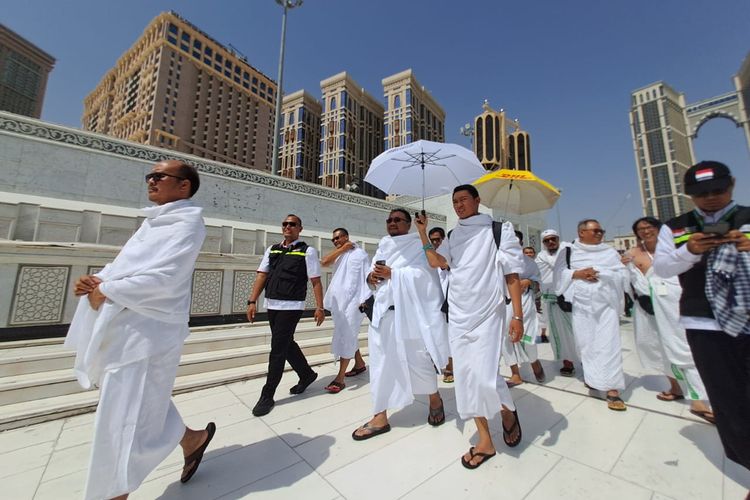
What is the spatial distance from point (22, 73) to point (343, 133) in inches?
2722

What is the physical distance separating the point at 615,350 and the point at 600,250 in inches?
36.4

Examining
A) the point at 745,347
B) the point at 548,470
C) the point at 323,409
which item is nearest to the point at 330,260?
the point at 323,409

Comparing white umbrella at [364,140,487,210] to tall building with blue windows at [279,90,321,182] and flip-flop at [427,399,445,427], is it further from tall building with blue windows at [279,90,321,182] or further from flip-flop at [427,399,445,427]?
tall building with blue windows at [279,90,321,182]

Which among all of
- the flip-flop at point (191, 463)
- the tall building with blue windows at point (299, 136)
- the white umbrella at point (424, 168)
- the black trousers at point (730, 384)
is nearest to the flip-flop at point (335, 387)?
the flip-flop at point (191, 463)

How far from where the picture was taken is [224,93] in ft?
204

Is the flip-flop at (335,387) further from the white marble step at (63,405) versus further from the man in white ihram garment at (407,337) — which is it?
the white marble step at (63,405)

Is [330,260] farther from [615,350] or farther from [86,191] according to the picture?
[86,191]

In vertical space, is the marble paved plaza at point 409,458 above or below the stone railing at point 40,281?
below

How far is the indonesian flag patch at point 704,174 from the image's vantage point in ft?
4.87

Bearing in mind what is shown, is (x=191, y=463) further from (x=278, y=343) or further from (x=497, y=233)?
(x=497, y=233)

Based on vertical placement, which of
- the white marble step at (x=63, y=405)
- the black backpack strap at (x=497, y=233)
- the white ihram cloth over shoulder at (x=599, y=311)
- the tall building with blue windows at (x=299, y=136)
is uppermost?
the tall building with blue windows at (x=299, y=136)

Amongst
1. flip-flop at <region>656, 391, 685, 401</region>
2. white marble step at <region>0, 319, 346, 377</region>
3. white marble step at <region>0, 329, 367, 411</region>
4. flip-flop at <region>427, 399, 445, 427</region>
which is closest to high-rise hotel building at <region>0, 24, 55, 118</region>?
white marble step at <region>0, 319, 346, 377</region>

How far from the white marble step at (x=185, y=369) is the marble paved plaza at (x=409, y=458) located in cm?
35

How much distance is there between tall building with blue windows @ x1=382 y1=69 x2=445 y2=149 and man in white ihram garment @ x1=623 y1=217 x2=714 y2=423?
46322mm
